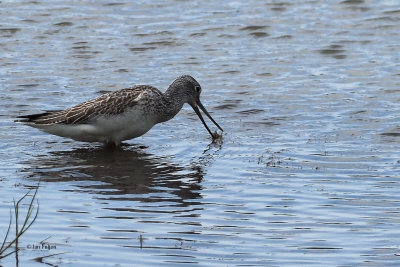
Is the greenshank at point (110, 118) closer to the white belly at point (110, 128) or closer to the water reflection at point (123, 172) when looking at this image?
the white belly at point (110, 128)

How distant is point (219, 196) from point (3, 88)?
6.02 m

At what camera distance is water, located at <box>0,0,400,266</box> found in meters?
8.39

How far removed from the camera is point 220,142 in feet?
40.8

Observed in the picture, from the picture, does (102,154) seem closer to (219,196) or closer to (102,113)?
(102,113)

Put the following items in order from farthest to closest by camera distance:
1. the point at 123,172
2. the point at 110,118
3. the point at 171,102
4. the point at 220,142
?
the point at 171,102, the point at 220,142, the point at 110,118, the point at 123,172

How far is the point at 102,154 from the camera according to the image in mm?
12234

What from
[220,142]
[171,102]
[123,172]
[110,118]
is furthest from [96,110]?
[220,142]

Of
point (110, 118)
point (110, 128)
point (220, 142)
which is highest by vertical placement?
point (110, 118)

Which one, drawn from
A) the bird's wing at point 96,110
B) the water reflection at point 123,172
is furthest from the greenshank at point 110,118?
the water reflection at point 123,172

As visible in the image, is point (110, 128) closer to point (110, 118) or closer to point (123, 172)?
point (110, 118)

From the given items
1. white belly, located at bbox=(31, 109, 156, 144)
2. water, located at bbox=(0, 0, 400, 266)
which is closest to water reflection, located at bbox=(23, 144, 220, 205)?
water, located at bbox=(0, 0, 400, 266)

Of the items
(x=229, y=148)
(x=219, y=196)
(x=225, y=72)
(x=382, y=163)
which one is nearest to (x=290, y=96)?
(x=225, y=72)

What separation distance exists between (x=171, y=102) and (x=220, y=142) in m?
0.74

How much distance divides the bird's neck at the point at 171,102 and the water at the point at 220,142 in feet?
1.12
